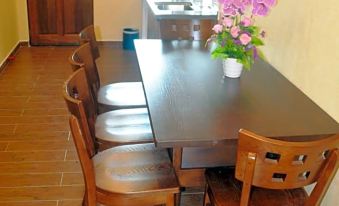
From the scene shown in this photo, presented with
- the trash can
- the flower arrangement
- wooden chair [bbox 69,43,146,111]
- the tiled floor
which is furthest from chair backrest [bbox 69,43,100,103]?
the trash can

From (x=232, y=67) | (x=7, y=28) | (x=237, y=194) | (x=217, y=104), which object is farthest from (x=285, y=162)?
(x=7, y=28)

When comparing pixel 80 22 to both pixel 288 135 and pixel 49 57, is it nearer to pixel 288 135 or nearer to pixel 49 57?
pixel 49 57

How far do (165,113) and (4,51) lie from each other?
3444mm

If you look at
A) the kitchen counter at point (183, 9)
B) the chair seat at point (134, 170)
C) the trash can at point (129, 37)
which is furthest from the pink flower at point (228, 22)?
the trash can at point (129, 37)

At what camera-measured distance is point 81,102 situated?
1.58 meters

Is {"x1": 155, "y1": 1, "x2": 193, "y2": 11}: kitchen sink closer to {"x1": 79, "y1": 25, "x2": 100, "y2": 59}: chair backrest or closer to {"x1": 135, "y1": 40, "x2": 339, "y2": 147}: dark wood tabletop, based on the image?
{"x1": 79, "y1": 25, "x2": 100, "y2": 59}: chair backrest

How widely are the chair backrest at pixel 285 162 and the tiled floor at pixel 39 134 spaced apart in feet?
3.60

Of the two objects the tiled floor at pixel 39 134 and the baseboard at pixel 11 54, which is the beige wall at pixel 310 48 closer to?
the tiled floor at pixel 39 134

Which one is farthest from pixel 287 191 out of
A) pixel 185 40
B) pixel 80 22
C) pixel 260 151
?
pixel 80 22

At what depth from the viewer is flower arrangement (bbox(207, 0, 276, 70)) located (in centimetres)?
189

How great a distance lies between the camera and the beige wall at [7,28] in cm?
437

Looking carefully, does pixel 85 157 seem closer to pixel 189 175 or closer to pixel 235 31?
pixel 189 175

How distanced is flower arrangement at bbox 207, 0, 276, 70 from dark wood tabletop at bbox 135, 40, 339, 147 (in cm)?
14

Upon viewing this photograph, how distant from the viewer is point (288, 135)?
4.99 feet
